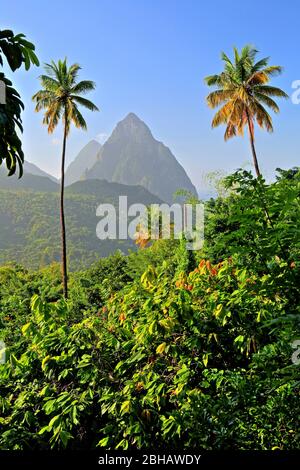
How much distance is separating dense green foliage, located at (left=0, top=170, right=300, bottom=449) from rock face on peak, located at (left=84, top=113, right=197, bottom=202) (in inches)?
6462

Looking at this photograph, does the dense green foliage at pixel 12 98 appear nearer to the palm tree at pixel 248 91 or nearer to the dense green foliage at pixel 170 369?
the dense green foliage at pixel 170 369

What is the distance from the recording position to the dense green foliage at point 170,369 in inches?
101

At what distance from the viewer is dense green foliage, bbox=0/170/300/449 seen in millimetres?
2559

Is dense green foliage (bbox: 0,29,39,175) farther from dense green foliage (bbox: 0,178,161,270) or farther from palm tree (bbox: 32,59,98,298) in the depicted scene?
dense green foliage (bbox: 0,178,161,270)

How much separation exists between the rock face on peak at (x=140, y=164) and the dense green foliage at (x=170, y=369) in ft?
539

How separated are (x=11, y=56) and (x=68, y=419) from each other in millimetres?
2200

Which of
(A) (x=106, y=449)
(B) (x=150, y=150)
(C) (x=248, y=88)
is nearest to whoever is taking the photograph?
(A) (x=106, y=449)

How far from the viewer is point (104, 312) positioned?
14.3ft

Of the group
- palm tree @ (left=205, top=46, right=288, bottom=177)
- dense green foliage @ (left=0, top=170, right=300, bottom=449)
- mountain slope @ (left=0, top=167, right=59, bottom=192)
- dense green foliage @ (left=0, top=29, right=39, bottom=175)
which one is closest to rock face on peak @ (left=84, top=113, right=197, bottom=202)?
mountain slope @ (left=0, top=167, right=59, bottom=192)

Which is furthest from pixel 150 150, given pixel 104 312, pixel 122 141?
pixel 104 312

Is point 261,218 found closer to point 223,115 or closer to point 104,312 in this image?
point 104,312

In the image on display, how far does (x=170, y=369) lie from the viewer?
3.07m

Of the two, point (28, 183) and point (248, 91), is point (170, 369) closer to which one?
point (248, 91)

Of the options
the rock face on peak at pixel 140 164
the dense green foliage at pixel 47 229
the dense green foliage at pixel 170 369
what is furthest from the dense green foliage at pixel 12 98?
the rock face on peak at pixel 140 164
